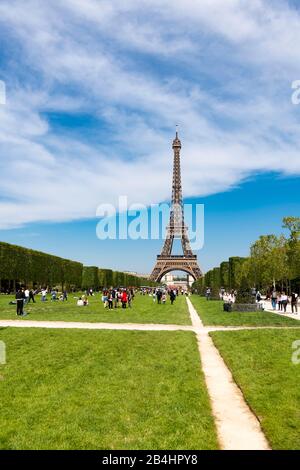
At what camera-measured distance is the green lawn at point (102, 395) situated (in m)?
8.33

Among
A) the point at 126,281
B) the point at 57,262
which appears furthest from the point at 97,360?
the point at 126,281

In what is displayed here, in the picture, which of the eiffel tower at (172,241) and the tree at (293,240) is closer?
the tree at (293,240)

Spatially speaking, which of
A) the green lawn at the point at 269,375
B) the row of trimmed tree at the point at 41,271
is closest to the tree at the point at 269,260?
the row of trimmed tree at the point at 41,271

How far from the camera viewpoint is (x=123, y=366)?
13.9 m

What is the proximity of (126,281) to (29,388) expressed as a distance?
97271mm

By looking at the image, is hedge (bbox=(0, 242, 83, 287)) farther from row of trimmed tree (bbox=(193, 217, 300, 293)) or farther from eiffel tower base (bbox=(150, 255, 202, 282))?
eiffel tower base (bbox=(150, 255, 202, 282))

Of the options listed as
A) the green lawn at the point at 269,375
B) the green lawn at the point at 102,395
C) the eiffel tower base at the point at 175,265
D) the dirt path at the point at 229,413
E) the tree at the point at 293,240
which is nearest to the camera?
the dirt path at the point at 229,413

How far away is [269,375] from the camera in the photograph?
12961 mm

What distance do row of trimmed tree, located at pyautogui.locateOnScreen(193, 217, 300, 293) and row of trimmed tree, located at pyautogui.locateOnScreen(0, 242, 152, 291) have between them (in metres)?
22.3

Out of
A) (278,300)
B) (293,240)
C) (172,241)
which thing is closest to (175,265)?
(172,241)

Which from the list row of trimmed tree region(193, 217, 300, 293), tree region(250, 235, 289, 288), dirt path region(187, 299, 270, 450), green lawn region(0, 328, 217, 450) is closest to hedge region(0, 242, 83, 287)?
row of trimmed tree region(193, 217, 300, 293)

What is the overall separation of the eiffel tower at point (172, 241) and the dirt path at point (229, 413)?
363 feet

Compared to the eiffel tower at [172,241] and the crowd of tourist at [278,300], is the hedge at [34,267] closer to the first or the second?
the crowd of tourist at [278,300]

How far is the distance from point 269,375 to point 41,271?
182 feet
